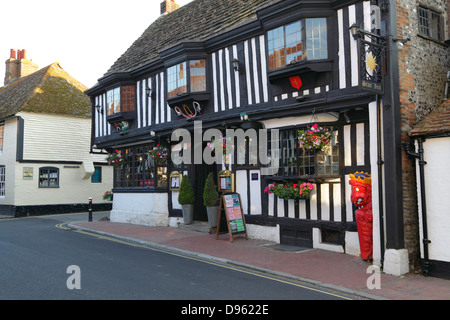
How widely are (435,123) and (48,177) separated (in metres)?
21.6

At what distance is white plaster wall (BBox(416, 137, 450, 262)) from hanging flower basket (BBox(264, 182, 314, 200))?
2834 millimetres

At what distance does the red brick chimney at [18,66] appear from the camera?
30.8m

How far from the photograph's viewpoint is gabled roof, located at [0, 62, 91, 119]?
23656 mm

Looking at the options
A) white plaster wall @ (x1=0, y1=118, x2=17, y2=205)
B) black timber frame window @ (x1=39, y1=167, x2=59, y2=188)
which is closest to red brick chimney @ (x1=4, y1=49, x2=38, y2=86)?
white plaster wall @ (x1=0, y1=118, x2=17, y2=205)

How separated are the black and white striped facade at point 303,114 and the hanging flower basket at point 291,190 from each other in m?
0.32

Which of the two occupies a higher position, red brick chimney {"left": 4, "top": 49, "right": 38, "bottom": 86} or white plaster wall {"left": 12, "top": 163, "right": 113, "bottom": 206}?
red brick chimney {"left": 4, "top": 49, "right": 38, "bottom": 86}

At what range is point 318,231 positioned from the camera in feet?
33.4

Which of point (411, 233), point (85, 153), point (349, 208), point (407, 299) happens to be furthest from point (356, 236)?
point (85, 153)

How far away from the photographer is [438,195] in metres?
7.64

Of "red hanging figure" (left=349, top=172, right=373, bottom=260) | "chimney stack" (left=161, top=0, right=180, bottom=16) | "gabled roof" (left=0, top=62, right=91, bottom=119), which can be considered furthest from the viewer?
"gabled roof" (left=0, top=62, right=91, bottom=119)

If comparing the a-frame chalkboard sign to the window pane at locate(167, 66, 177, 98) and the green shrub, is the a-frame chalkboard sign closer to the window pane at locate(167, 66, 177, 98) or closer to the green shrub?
the green shrub

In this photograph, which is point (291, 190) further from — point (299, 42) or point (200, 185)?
point (200, 185)

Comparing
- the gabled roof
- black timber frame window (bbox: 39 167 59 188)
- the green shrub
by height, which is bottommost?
the green shrub
